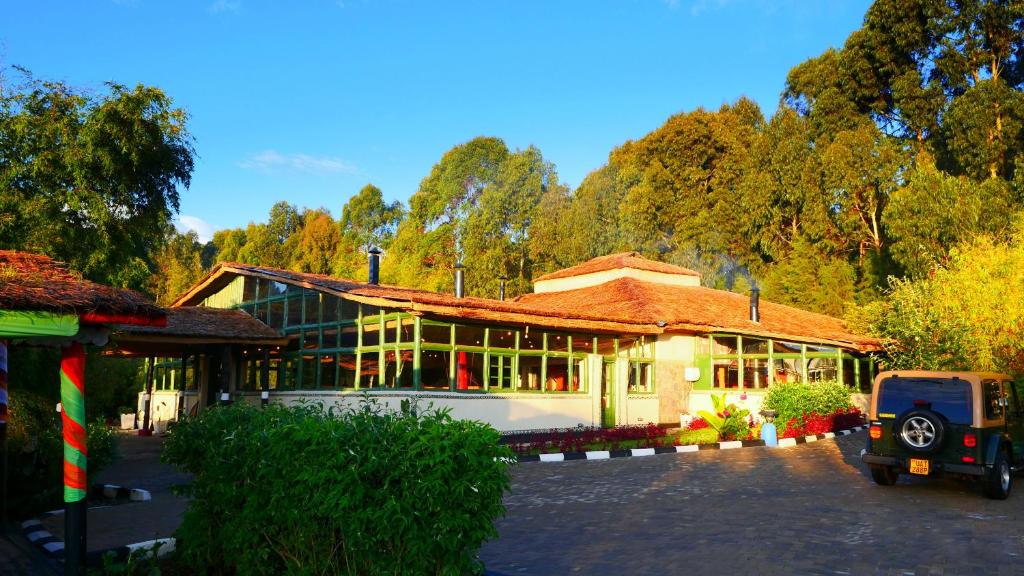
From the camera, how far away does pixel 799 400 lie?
2077cm

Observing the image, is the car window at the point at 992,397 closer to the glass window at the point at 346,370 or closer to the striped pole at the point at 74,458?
the striped pole at the point at 74,458

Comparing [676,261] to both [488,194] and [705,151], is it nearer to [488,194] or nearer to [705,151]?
[705,151]

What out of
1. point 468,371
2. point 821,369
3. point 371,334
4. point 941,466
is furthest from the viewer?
point 821,369


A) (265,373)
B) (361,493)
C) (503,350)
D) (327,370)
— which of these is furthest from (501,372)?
(361,493)

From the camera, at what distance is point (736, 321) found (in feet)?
81.5

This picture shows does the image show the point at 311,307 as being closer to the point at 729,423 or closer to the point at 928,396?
the point at 729,423

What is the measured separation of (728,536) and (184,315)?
58.2 feet

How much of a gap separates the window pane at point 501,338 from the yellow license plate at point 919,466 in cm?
1027

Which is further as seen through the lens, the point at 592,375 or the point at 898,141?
the point at 898,141

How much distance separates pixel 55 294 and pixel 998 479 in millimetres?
11553

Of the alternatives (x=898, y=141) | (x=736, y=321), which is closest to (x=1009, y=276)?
(x=736, y=321)

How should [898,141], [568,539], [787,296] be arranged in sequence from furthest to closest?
[787,296], [898,141], [568,539]

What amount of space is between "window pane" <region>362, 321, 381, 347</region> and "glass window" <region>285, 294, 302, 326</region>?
361 cm

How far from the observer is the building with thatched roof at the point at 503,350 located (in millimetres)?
18109
